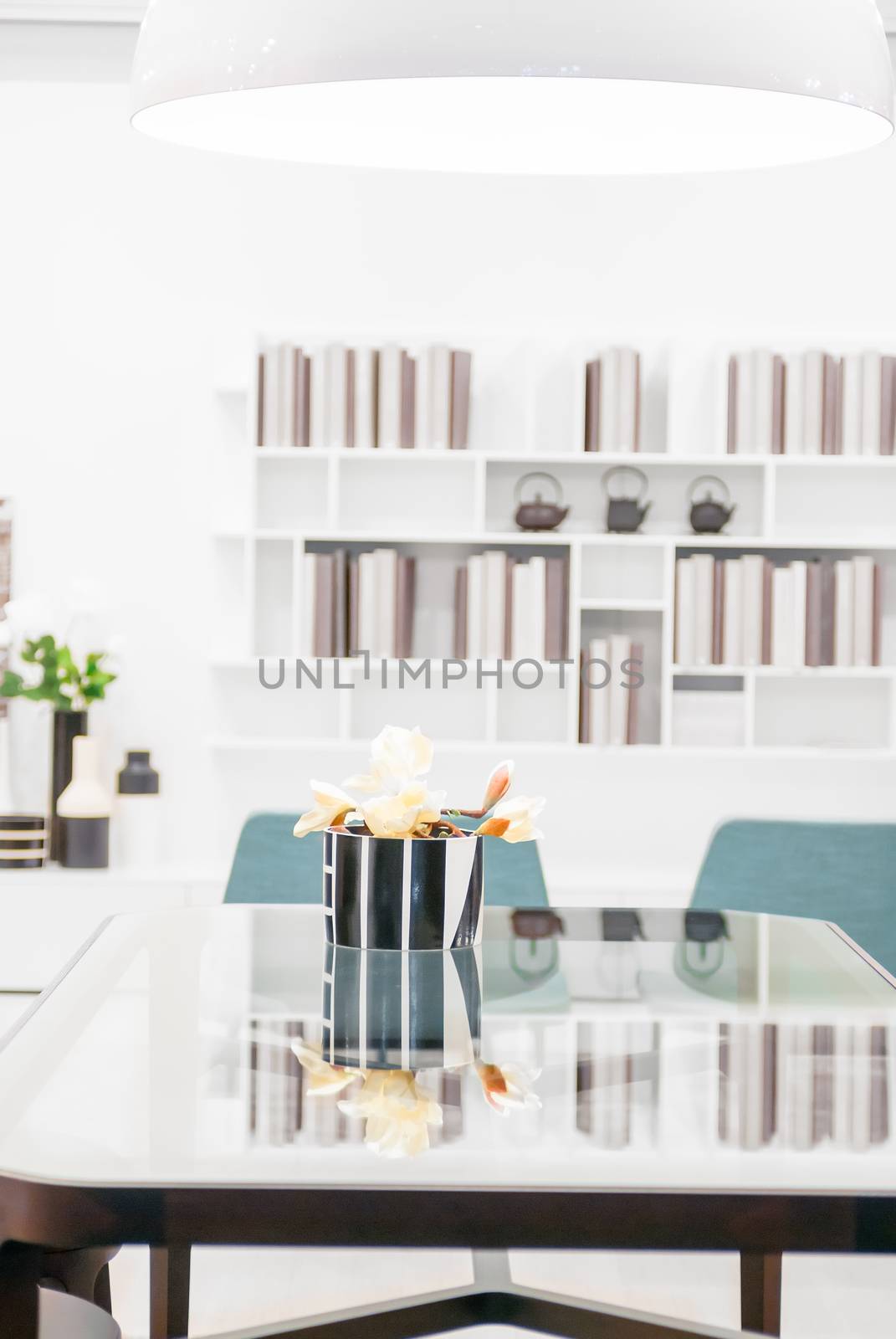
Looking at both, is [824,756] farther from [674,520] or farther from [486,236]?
[486,236]

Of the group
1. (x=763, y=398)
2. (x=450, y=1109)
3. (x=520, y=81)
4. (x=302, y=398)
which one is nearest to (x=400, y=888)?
(x=450, y=1109)

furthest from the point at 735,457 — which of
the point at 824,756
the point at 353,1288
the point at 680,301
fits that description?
the point at 353,1288

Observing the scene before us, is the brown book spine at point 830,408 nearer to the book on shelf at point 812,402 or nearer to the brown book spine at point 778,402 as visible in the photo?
the book on shelf at point 812,402

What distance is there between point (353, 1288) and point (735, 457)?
242 centimetres

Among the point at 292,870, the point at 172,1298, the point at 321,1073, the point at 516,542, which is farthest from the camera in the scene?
the point at 516,542

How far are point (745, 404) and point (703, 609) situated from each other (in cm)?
59

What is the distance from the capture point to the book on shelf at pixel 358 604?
4.04 metres

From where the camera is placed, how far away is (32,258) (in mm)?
4254

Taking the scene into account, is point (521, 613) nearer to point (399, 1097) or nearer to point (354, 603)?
point (354, 603)

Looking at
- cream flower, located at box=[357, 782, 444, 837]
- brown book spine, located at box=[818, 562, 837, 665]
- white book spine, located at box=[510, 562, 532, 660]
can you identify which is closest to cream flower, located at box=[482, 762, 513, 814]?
cream flower, located at box=[357, 782, 444, 837]

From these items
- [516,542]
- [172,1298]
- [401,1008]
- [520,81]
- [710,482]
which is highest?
[520,81]

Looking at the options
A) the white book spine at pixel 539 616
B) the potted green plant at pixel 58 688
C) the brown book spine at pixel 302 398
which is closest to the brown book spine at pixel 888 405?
the white book spine at pixel 539 616

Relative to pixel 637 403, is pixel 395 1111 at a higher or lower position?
lower

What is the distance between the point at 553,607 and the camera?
4.04 meters
